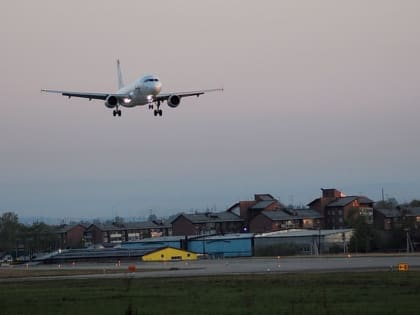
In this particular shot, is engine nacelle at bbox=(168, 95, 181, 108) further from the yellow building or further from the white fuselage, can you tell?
the yellow building

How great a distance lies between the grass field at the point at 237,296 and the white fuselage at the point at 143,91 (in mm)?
20216

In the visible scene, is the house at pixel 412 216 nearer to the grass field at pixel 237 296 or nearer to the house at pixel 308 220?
the house at pixel 308 220

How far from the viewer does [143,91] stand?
78.4 metres

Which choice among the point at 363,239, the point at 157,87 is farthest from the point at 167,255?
the point at 157,87

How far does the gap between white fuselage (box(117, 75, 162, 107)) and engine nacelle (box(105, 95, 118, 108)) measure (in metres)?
1.00

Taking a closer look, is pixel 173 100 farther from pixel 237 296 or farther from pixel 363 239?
pixel 363 239

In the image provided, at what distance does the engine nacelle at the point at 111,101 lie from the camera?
80938 mm

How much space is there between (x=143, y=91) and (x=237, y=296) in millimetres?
34811

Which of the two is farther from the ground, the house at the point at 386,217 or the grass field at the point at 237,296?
the house at the point at 386,217

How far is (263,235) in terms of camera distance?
160 metres

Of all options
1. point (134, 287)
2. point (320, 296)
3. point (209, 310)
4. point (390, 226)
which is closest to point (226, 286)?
point (134, 287)

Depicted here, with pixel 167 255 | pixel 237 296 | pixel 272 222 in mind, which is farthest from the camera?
pixel 272 222

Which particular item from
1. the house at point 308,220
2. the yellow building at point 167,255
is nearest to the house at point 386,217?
the house at point 308,220

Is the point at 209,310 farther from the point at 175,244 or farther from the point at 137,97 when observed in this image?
the point at 175,244
